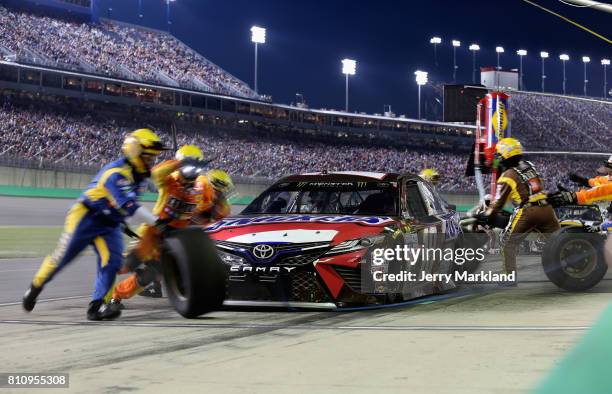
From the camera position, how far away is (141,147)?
6.96 metres

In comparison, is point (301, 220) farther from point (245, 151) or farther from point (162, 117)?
point (162, 117)

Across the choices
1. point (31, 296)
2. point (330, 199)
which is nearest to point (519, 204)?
point (330, 199)

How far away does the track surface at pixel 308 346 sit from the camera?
185 inches

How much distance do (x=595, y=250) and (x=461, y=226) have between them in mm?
1616

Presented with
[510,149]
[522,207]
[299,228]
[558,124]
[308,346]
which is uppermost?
[558,124]

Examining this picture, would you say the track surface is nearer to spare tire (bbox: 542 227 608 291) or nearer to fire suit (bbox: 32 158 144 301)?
fire suit (bbox: 32 158 144 301)

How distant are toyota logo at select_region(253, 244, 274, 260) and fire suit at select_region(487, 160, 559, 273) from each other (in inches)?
133

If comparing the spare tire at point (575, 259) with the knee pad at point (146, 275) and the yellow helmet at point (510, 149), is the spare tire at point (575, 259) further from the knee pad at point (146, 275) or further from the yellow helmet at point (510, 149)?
the knee pad at point (146, 275)

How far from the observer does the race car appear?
7.75m

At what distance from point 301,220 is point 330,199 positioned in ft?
3.20

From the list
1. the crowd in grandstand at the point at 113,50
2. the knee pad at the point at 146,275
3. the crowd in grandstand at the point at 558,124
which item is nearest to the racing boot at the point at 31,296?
the knee pad at the point at 146,275

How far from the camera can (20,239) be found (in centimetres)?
2323

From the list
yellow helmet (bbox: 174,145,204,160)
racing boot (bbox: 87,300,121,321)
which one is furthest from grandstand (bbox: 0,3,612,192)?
racing boot (bbox: 87,300,121,321)

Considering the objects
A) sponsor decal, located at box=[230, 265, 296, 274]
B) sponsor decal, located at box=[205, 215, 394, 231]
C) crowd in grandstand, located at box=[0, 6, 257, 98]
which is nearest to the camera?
sponsor decal, located at box=[230, 265, 296, 274]
